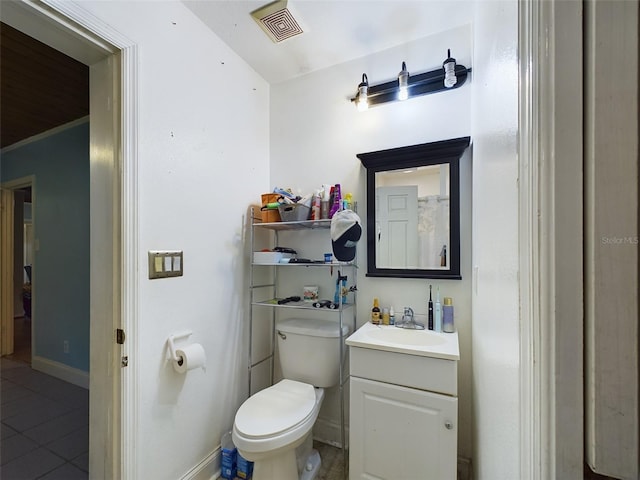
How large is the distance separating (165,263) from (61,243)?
2.26 meters

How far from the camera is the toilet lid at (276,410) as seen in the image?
1.24 metres

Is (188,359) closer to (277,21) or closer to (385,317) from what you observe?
(385,317)

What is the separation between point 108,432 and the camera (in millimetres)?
1108

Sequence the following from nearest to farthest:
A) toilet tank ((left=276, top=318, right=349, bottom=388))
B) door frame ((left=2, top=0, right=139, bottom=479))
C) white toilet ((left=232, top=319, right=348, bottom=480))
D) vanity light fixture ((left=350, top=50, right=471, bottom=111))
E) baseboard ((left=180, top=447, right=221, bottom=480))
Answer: door frame ((left=2, top=0, right=139, bottom=479)) < white toilet ((left=232, top=319, right=348, bottom=480)) < baseboard ((left=180, top=447, right=221, bottom=480)) < vanity light fixture ((left=350, top=50, right=471, bottom=111)) < toilet tank ((left=276, top=318, right=349, bottom=388))

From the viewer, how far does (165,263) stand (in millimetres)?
1271

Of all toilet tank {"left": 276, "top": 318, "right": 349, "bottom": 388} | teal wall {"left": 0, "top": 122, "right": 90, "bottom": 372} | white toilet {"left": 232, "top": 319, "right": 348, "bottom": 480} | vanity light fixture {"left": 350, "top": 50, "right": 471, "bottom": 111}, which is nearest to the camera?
white toilet {"left": 232, "top": 319, "right": 348, "bottom": 480}

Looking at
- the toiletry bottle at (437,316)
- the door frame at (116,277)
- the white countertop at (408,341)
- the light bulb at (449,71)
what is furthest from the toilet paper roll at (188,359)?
the light bulb at (449,71)

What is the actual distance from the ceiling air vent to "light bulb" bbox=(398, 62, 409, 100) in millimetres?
631

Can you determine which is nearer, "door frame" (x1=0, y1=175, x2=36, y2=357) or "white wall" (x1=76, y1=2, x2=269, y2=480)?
"white wall" (x1=76, y1=2, x2=269, y2=480)

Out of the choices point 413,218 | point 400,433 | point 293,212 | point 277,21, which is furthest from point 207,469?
point 277,21

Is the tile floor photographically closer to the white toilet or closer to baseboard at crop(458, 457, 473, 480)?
the white toilet

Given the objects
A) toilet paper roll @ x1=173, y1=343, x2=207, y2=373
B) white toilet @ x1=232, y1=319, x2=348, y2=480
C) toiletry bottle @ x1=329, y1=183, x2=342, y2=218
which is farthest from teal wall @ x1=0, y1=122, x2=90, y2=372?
toiletry bottle @ x1=329, y1=183, x2=342, y2=218

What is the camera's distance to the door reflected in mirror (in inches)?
62.7

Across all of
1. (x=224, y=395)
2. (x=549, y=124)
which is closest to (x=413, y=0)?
(x=549, y=124)
